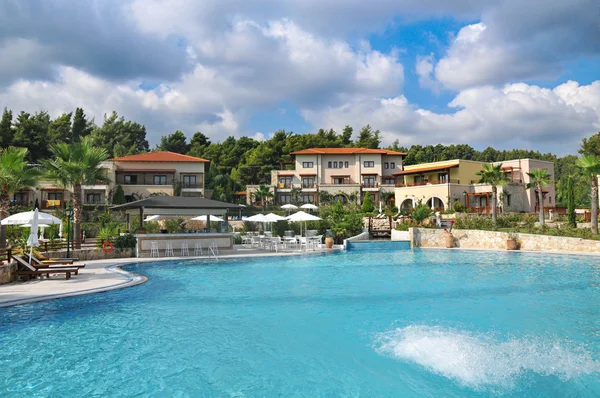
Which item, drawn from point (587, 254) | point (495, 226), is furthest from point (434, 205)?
point (587, 254)

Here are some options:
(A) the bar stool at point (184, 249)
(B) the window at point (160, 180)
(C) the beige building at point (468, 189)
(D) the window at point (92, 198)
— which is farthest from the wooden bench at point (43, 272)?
(B) the window at point (160, 180)

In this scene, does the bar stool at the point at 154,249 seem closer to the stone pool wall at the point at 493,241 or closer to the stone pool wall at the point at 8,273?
the stone pool wall at the point at 8,273

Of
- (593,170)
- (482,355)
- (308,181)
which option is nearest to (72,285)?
(482,355)

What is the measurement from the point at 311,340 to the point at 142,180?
45.0 meters

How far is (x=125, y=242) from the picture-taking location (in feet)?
68.7

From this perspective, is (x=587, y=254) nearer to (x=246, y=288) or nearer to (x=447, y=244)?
(x=447, y=244)

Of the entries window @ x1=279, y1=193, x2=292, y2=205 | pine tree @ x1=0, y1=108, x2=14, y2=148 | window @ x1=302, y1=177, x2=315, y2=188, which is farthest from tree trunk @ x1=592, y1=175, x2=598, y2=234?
pine tree @ x1=0, y1=108, x2=14, y2=148

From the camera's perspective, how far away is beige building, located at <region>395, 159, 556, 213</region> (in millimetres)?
42844

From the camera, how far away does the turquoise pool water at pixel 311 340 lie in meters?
6.23

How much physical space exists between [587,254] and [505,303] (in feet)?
43.8

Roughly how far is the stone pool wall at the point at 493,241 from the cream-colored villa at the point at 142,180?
29379mm

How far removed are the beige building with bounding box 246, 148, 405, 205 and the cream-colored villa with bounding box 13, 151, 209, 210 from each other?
7.68 metres

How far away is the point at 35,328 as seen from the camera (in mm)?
8734

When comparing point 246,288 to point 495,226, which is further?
point 495,226
